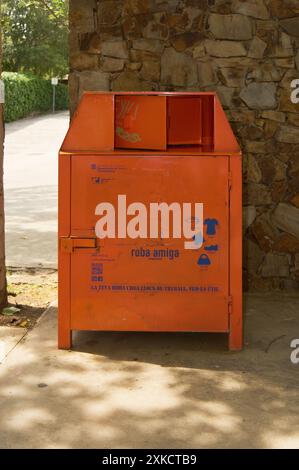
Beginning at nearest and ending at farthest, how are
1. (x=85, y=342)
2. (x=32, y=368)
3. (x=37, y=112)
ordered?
(x=32, y=368)
(x=85, y=342)
(x=37, y=112)

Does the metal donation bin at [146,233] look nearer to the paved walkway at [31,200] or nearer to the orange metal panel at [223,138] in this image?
the orange metal panel at [223,138]

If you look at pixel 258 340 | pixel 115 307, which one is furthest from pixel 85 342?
pixel 258 340

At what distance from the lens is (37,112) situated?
119ft

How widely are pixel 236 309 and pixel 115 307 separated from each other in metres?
0.72

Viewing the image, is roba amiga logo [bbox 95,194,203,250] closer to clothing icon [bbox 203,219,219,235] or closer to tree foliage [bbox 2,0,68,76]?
clothing icon [bbox 203,219,219,235]

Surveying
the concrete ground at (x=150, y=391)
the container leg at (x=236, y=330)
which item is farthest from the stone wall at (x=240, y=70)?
the container leg at (x=236, y=330)

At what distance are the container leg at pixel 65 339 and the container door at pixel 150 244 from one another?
18 cm

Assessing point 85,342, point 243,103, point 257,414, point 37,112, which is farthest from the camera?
point 37,112

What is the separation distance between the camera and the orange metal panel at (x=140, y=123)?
477 centimetres

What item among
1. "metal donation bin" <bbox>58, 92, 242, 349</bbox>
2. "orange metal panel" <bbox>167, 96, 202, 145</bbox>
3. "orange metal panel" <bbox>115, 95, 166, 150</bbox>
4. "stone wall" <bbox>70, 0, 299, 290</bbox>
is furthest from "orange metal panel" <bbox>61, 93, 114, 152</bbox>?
"stone wall" <bbox>70, 0, 299, 290</bbox>

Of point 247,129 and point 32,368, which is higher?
point 247,129

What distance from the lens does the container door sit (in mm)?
4367

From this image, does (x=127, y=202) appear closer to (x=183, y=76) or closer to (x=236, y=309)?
(x=236, y=309)

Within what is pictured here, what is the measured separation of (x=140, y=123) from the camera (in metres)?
4.80
